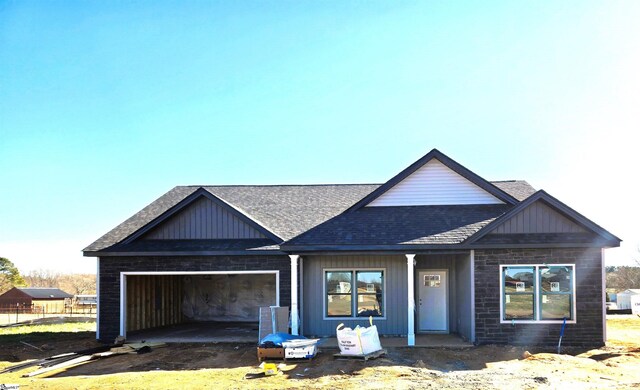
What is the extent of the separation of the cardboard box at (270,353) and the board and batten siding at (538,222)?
643 centimetres

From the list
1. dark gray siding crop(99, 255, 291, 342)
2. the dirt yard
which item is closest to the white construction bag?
the dirt yard

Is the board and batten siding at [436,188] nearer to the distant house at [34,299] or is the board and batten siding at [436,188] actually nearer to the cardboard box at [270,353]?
the cardboard box at [270,353]

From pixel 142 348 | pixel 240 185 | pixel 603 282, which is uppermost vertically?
pixel 240 185

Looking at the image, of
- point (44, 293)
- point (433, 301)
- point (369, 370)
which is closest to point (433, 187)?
point (433, 301)

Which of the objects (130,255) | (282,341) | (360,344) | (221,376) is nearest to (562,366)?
(360,344)

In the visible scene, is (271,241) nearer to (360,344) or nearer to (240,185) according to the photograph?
(360,344)

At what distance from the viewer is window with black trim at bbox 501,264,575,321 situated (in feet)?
47.1

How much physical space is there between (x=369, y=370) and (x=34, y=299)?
38.2 metres

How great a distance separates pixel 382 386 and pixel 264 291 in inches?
483

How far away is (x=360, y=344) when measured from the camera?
1259 centimetres

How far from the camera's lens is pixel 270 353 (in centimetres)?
1295

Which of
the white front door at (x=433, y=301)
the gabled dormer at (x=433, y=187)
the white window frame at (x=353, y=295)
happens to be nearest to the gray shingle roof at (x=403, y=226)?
the gabled dormer at (x=433, y=187)

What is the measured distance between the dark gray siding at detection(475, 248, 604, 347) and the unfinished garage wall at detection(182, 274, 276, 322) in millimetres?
9656

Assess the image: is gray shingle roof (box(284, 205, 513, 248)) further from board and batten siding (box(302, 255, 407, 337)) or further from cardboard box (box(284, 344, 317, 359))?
cardboard box (box(284, 344, 317, 359))
